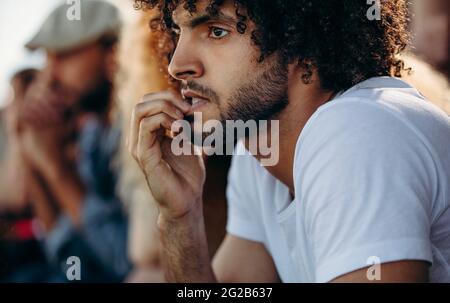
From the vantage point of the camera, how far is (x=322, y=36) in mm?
2359

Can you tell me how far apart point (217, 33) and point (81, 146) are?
2.37 meters

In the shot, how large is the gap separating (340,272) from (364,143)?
0.32m

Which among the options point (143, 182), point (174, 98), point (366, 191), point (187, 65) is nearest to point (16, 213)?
point (143, 182)

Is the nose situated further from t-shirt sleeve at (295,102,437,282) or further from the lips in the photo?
t-shirt sleeve at (295,102,437,282)

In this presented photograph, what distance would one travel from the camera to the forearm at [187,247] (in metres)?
2.53

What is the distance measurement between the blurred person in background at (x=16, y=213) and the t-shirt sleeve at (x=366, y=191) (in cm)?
273

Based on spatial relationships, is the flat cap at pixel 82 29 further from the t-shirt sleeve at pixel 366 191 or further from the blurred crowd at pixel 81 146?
the t-shirt sleeve at pixel 366 191

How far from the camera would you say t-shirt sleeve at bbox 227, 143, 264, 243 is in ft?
8.74

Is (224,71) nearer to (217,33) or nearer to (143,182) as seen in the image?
(217,33)

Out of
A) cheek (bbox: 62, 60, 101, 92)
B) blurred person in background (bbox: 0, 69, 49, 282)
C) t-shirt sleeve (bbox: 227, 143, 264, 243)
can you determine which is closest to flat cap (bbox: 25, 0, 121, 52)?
cheek (bbox: 62, 60, 101, 92)

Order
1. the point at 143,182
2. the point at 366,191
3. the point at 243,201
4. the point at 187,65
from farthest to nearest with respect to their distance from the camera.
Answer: the point at 143,182, the point at 243,201, the point at 187,65, the point at 366,191

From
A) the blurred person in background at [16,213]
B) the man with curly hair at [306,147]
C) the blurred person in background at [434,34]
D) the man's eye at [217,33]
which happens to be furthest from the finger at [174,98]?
the blurred person in background at [16,213]

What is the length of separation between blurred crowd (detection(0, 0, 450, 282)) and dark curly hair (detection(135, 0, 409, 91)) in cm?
125
